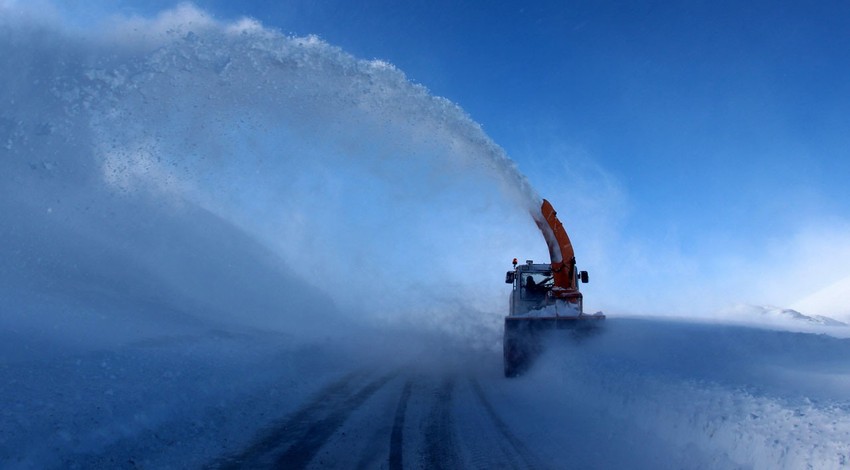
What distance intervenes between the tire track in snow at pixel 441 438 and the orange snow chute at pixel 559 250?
16.8 feet

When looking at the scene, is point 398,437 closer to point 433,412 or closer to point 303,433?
point 303,433

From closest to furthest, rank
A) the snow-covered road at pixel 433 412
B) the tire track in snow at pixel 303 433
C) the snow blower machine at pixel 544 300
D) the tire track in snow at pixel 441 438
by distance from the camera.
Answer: the snow-covered road at pixel 433 412, the tire track in snow at pixel 303 433, the tire track in snow at pixel 441 438, the snow blower machine at pixel 544 300

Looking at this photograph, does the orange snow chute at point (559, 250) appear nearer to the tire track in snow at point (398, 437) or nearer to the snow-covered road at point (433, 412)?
the snow-covered road at point (433, 412)

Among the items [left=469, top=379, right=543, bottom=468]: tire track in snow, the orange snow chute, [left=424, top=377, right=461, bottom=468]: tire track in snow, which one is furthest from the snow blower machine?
[left=469, top=379, right=543, bottom=468]: tire track in snow

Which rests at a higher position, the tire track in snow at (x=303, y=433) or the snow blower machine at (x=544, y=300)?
the snow blower machine at (x=544, y=300)

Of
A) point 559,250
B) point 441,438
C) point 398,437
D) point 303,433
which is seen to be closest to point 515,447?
point 441,438

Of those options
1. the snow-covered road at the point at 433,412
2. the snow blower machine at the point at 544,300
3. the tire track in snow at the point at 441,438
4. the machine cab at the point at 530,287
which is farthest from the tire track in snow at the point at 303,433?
the machine cab at the point at 530,287

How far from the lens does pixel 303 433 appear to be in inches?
281

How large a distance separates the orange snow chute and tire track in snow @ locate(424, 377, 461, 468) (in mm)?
5118

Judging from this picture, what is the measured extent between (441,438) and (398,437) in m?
0.56

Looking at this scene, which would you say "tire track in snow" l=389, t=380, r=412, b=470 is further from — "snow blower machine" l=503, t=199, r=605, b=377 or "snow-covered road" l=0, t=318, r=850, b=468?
"snow blower machine" l=503, t=199, r=605, b=377

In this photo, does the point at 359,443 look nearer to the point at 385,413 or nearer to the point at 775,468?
the point at 385,413

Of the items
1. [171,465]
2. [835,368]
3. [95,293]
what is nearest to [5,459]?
[171,465]

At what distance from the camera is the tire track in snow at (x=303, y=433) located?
589 cm
